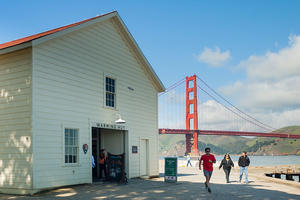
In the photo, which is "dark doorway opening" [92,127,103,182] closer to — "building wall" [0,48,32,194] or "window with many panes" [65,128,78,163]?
"window with many panes" [65,128,78,163]

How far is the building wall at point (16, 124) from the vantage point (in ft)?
42.9

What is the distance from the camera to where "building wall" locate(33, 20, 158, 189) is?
13.6m

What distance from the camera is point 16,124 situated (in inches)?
531

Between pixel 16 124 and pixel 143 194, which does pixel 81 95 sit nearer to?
pixel 16 124

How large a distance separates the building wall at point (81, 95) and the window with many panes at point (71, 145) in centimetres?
22

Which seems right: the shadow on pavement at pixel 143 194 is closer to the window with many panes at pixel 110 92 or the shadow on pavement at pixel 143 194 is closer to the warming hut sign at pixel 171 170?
the warming hut sign at pixel 171 170

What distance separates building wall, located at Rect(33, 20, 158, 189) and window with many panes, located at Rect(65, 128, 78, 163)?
0.22 meters

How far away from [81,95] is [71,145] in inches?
82.0

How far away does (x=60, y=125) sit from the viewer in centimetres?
1434

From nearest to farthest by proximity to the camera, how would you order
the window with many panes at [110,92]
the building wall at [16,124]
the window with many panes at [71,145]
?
1. the building wall at [16,124]
2. the window with many panes at [71,145]
3. the window with many panes at [110,92]

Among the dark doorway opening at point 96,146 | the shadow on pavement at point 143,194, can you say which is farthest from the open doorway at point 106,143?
the shadow on pavement at point 143,194

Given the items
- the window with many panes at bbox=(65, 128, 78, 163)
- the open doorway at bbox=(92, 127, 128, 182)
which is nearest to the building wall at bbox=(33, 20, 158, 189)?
the window with many panes at bbox=(65, 128, 78, 163)

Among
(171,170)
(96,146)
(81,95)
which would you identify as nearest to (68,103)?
(81,95)

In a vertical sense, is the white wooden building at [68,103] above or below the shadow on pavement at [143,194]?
A: above
